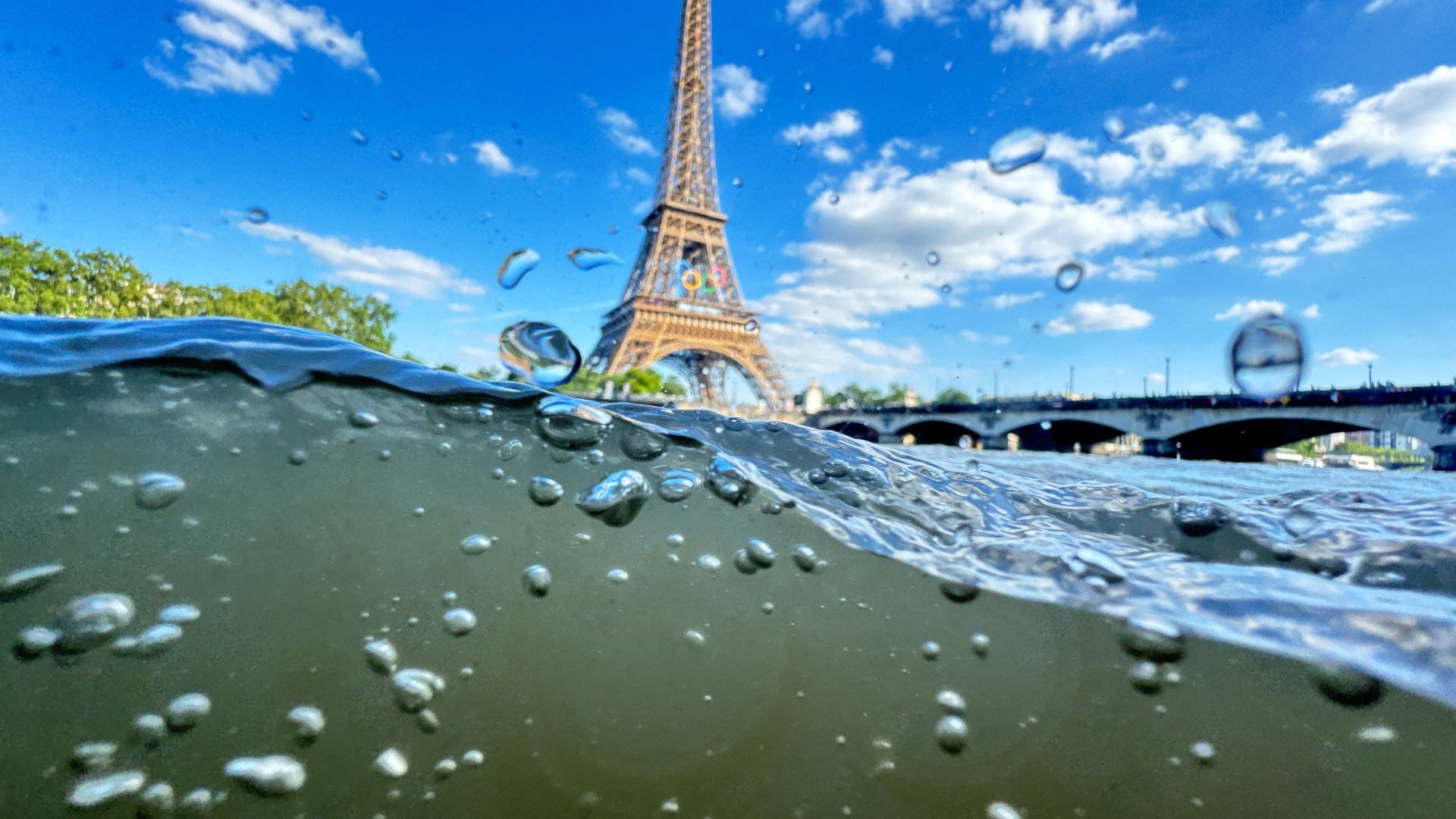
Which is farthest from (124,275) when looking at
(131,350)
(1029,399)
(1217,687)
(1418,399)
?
(1418,399)

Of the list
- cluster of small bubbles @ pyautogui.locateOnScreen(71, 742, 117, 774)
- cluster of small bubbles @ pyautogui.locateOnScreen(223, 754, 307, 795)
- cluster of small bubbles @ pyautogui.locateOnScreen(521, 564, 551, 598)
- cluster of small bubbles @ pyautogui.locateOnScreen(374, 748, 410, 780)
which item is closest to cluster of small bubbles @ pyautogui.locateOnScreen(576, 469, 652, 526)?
cluster of small bubbles @ pyautogui.locateOnScreen(521, 564, 551, 598)

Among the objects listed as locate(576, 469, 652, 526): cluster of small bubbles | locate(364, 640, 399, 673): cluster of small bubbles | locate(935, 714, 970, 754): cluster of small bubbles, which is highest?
locate(576, 469, 652, 526): cluster of small bubbles

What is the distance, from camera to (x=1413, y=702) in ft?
6.02

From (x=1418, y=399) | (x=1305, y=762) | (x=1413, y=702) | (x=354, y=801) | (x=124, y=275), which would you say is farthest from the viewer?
(x=124, y=275)

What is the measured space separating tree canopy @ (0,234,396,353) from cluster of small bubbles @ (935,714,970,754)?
2110cm

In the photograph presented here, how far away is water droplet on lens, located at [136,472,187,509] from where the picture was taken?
1961mm

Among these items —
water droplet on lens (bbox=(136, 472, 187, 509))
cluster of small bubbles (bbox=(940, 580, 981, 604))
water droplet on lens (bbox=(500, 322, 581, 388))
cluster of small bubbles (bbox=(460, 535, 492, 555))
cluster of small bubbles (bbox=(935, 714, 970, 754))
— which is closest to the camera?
cluster of small bubbles (bbox=(935, 714, 970, 754))

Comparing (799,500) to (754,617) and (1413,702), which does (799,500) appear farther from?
(1413,702)

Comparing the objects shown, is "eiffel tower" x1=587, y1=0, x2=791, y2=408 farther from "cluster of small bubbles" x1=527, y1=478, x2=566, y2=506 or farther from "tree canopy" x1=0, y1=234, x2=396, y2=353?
"cluster of small bubbles" x1=527, y1=478, x2=566, y2=506

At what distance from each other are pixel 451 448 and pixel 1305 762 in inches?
117

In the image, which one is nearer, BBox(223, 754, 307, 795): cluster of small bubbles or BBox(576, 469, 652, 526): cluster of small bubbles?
BBox(223, 754, 307, 795): cluster of small bubbles

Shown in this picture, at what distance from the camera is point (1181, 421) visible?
2944 cm

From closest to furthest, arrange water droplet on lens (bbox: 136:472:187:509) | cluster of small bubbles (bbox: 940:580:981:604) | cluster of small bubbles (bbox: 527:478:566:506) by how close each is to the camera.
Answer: water droplet on lens (bbox: 136:472:187:509) < cluster of small bubbles (bbox: 940:580:981:604) < cluster of small bubbles (bbox: 527:478:566:506)

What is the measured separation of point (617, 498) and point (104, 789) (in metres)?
1.52
